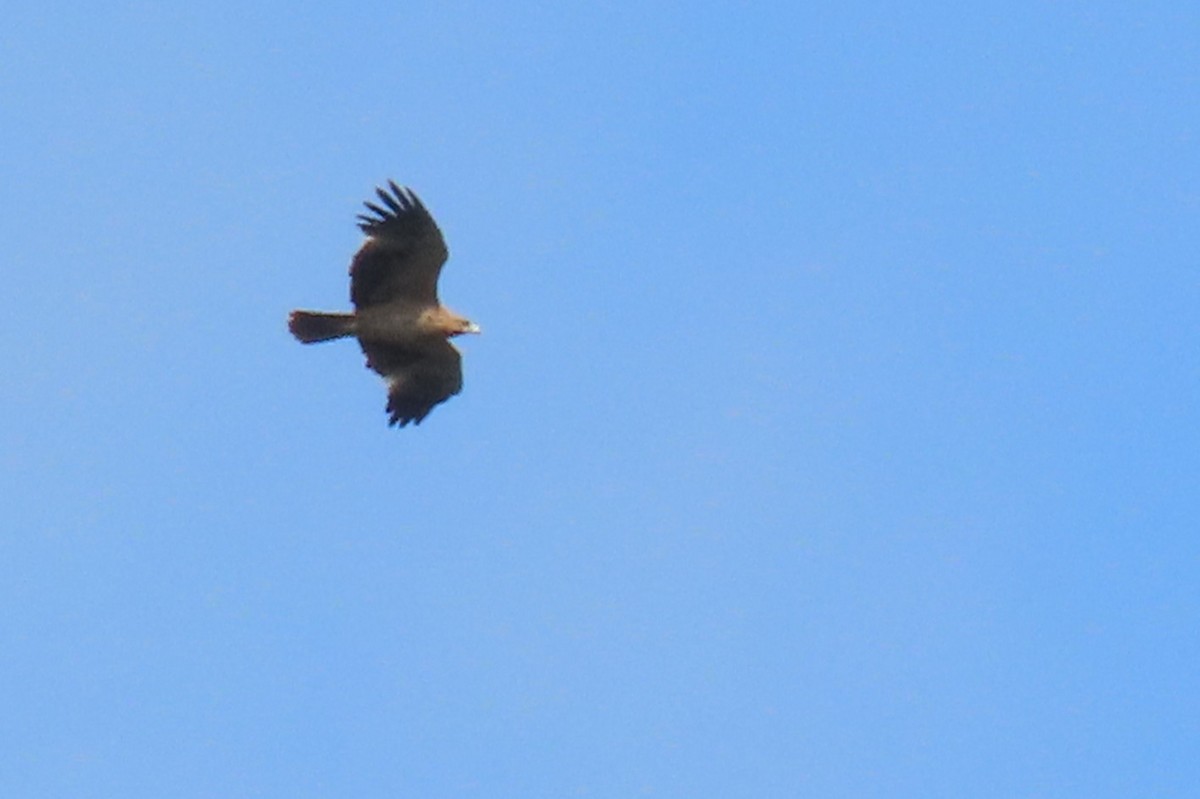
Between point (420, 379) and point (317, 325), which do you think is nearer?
point (317, 325)

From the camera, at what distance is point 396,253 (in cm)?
3047

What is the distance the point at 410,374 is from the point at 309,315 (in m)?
1.90

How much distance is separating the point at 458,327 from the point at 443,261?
104 cm

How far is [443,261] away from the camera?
101 ft

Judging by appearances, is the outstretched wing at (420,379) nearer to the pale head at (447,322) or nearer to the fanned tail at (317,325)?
the pale head at (447,322)

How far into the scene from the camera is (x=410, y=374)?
32000mm

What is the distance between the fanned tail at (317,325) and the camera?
30609 mm

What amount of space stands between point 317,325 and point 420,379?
1925 millimetres

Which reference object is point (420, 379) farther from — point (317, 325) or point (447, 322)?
point (317, 325)

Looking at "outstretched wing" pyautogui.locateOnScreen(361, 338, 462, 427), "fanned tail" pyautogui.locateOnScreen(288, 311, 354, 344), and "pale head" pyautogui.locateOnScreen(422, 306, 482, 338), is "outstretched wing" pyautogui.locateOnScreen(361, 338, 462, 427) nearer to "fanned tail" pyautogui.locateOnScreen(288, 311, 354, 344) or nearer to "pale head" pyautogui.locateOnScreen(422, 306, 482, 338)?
"pale head" pyautogui.locateOnScreen(422, 306, 482, 338)

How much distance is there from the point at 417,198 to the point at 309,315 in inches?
77.0

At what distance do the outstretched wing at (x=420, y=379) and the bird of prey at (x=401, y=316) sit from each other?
0.01 metres

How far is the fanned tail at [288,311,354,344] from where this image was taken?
3061cm

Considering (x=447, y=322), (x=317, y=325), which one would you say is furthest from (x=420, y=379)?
(x=317, y=325)
